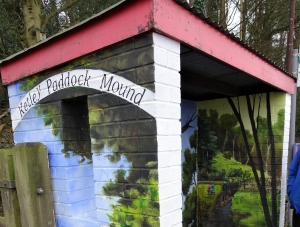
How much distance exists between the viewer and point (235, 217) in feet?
13.4

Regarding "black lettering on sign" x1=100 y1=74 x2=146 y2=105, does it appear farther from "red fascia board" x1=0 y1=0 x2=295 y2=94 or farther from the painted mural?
the painted mural

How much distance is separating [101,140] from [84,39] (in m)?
0.76

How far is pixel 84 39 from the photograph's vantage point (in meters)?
1.99

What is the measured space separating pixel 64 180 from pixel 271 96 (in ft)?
9.69

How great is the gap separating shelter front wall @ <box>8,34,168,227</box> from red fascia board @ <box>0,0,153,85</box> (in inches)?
2.5

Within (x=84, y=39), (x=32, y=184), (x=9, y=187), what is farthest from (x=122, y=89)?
(x=9, y=187)

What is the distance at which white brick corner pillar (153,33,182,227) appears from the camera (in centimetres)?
169

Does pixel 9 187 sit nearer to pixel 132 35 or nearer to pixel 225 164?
pixel 132 35

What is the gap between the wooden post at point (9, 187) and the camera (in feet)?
7.14

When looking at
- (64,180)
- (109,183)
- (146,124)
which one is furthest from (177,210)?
(64,180)

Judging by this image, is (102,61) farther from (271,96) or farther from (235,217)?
(235,217)

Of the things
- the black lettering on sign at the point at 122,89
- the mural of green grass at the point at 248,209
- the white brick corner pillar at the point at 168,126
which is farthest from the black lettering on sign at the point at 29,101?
the mural of green grass at the point at 248,209

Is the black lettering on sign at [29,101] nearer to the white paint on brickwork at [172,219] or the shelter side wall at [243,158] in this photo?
the white paint on brickwork at [172,219]

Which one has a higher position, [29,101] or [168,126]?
[29,101]
